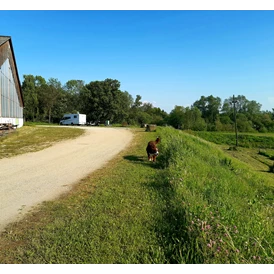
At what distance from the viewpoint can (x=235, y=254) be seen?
2400 millimetres

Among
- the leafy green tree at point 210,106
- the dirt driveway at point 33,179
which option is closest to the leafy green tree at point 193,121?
the leafy green tree at point 210,106

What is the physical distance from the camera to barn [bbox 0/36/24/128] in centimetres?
2268

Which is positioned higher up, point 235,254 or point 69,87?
point 69,87

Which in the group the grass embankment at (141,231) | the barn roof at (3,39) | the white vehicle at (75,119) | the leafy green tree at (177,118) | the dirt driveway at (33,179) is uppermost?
the barn roof at (3,39)

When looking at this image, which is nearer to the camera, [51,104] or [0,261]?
[0,261]

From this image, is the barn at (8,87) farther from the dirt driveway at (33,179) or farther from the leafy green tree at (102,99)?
the leafy green tree at (102,99)

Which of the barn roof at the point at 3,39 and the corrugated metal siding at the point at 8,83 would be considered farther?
the barn roof at the point at 3,39

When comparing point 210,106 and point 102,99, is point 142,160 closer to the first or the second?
point 102,99

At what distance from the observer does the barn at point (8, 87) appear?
2268 cm
